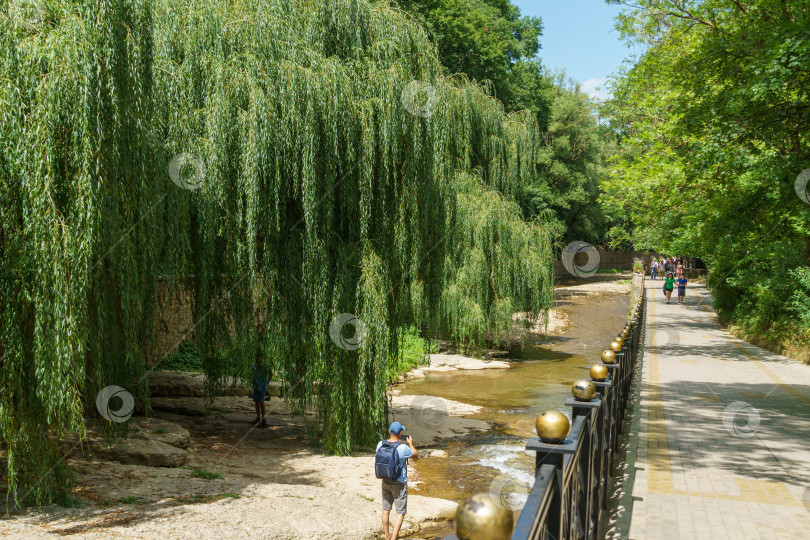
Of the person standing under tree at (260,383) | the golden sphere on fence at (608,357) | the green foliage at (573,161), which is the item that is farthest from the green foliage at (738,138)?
the green foliage at (573,161)

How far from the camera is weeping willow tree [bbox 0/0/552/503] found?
6230 mm

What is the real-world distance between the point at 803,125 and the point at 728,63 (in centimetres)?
196

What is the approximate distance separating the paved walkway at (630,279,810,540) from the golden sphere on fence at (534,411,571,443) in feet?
11.1

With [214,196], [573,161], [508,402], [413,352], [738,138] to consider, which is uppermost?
[573,161]

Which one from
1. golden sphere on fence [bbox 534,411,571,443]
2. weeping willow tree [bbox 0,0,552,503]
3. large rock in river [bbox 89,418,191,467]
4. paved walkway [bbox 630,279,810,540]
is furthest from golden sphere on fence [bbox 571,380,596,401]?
large rock in river [bbox 89,418,191,467]

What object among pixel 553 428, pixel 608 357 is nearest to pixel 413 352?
pixel 608 357

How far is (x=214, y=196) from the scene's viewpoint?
954 cm

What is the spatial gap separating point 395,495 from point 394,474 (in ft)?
0.96

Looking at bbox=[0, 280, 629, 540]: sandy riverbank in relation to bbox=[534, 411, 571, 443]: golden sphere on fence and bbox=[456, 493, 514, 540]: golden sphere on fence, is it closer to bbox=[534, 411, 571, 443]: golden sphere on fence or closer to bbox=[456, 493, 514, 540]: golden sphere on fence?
bbox=[534, 411, 571, 443]: golden sphere on fence

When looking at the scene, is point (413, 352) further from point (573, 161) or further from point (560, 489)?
point (573, 161)

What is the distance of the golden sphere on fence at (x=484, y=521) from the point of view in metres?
1.59

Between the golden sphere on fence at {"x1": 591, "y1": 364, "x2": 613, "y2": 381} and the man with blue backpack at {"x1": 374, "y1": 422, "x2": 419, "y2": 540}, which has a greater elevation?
the golden sphere on fence at {"x1": 591, "y1": 364, "x2": 613, "y2": 381}

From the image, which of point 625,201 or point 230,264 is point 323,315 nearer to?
point 230,264

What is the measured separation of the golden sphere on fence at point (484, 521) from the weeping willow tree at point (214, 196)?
18.4 ft
